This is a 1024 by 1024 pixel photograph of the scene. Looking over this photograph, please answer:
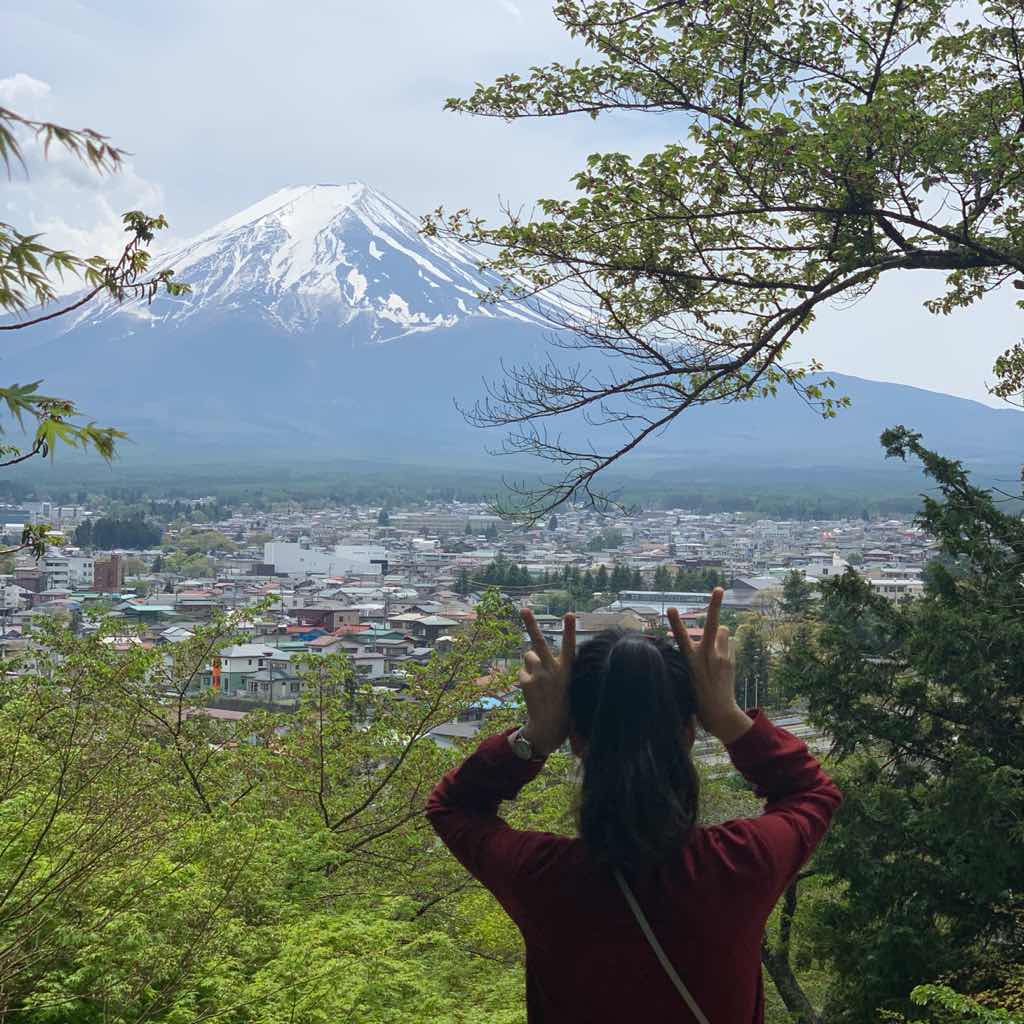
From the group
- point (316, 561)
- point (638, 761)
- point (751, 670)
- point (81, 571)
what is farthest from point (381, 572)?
point (638, 761)

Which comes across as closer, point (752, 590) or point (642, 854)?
point (642, 854)

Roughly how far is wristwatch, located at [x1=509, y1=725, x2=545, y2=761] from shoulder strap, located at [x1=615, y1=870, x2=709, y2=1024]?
22 centimetres

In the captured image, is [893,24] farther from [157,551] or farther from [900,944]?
[157,551]

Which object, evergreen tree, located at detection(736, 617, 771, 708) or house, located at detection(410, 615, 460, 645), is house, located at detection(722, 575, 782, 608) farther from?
evergreen tree, located at detection(736, 617, 771, 708)

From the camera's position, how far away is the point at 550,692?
1474mm

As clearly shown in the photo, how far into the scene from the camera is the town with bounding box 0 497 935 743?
17656 millimetres

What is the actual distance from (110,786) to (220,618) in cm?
229

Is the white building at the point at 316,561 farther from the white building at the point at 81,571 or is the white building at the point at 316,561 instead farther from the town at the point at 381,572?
the white building at the point at 81,571

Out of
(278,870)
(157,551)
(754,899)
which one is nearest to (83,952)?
(278,870)

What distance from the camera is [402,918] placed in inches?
243

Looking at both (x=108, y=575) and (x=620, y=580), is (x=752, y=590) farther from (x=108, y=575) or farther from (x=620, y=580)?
(x=108, y=575)

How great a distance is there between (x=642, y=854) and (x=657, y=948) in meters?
0.12

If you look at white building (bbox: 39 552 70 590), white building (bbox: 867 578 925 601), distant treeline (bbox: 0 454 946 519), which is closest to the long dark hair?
white building (bbox: 867 578 925 601)

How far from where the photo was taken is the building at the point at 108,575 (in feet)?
147
